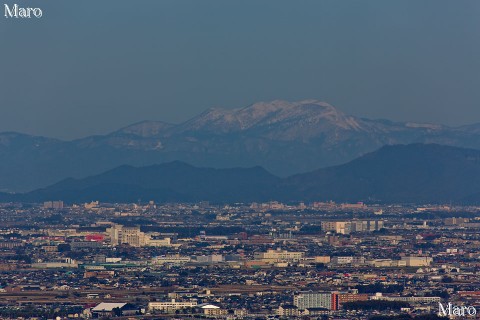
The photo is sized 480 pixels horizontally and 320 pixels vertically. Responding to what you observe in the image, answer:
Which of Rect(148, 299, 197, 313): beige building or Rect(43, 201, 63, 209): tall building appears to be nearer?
Rect(148, 299, 197, 313): beige building

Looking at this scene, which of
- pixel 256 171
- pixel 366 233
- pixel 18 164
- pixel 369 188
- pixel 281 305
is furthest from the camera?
pixel 18 164

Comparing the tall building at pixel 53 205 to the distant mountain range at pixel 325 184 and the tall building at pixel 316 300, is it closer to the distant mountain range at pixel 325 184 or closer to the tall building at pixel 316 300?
the distant mountain range at pixel 325 184

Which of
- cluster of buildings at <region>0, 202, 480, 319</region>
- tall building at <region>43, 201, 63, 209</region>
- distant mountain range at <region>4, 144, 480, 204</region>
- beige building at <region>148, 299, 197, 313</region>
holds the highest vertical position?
distant mountain range at <region>4, 144, 480, 204</region>

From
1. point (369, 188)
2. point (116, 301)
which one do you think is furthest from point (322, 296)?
point (369, 188)

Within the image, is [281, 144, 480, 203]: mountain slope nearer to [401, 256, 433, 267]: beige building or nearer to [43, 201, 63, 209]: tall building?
[43, 201, 63, 209]: tall building

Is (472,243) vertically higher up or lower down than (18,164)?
lower down

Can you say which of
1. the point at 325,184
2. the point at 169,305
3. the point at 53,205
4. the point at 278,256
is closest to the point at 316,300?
the point at 169,305

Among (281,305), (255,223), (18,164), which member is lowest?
(281,305)

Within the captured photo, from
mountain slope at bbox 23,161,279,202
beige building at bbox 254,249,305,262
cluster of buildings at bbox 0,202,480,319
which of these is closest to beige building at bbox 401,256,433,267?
cluster of buildings at bbox 0,202,480,319

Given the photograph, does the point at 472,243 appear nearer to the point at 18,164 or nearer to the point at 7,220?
the point at 7,220
